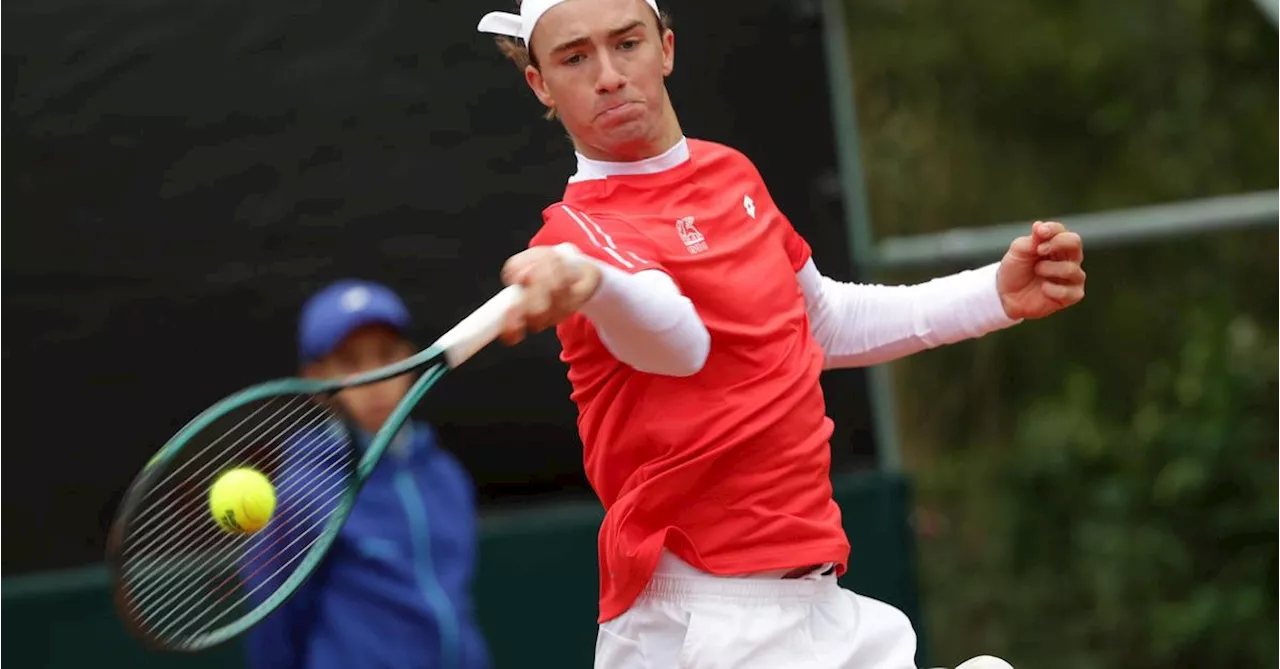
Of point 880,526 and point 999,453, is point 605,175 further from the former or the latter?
point 999,453

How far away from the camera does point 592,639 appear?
190 inches

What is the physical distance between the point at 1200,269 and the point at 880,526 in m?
2.12

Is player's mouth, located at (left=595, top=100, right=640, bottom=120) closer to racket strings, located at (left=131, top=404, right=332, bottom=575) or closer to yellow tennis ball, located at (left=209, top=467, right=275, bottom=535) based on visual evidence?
racket strings, located at (left=131, top=404, right=332, bottom=575)

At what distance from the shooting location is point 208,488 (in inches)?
108

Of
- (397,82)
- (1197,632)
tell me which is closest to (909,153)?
(1197,632)

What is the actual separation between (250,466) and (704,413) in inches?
24.7

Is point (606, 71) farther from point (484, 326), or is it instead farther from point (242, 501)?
point (242, 501)

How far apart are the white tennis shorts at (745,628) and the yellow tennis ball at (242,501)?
1.70ft

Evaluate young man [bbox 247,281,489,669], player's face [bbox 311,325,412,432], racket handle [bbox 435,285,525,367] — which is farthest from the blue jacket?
racket handle [bbox 435,285,525,367]

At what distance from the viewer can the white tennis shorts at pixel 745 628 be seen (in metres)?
2.64

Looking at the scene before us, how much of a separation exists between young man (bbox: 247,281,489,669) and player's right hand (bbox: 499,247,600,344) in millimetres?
1408

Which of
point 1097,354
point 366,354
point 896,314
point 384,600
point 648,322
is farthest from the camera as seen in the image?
point 1097,354

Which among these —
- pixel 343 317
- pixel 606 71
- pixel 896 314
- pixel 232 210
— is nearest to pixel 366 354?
pixel 343 317

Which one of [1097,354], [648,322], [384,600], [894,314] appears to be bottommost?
[1097,354]
